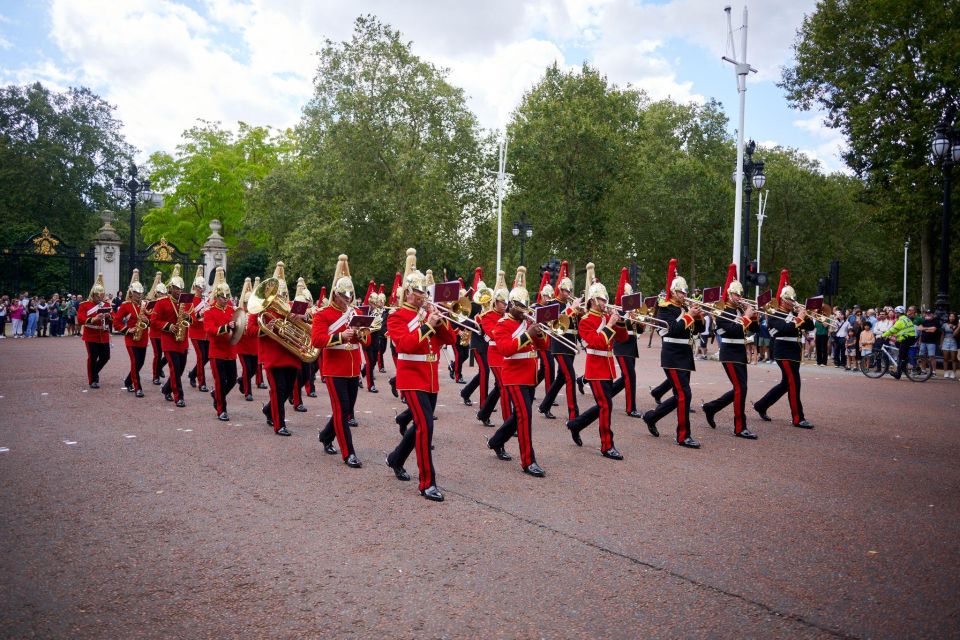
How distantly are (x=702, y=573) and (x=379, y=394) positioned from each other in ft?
32.1

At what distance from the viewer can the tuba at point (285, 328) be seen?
31.3 feet

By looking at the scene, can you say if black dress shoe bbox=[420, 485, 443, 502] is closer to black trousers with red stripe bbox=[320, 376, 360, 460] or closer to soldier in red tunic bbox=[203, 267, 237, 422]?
black trousers with red stripe bbox=[320, 376, 360, 460]

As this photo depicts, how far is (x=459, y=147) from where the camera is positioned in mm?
42500

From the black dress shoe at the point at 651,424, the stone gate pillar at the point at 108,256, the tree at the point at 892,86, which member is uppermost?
the tree at the point at 892,86

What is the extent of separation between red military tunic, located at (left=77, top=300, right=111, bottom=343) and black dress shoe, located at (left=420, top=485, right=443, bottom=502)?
923 centimetres

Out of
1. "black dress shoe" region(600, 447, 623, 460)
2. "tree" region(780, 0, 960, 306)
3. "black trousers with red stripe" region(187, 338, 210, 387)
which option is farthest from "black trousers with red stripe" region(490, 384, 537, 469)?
"tree" region(780, 0, 960, 306)

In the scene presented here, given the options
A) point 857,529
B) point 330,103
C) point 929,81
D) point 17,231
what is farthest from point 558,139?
point 857,529

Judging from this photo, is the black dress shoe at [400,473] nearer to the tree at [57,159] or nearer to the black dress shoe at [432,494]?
the black dress shoe at [432,494]

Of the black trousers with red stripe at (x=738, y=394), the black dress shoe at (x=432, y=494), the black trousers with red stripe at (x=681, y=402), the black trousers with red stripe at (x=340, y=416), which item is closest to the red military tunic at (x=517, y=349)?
the black dress shoe at (x=432, y=494)

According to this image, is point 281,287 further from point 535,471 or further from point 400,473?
point 535,471

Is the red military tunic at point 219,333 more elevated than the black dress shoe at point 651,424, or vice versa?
the red military tunic at point 219,333

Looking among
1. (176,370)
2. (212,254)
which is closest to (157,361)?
(176,370)

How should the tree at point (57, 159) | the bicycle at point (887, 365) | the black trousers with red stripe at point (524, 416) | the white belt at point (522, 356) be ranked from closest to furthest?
the black trousers with red stripe at point (524, 416) → the white belt at point (522, 356) → the bicycle at point (887, 365) → the tree at point (57, 159)

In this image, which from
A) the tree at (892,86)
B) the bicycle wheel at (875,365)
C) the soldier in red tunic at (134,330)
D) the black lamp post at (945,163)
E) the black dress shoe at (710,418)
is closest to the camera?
the black dress shoe at (710,418)
